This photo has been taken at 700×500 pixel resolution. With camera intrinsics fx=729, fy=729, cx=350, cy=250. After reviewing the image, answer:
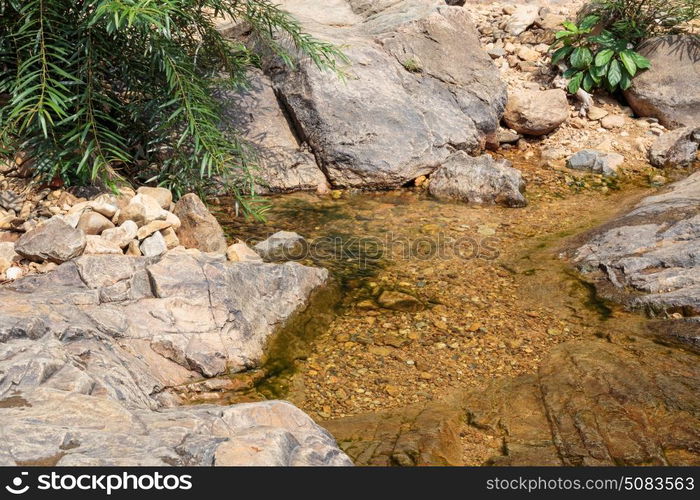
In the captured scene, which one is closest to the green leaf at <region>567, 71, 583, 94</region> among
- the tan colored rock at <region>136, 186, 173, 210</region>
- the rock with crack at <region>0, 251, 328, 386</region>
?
the tan colored rock at <region>136, 186, 173, 210</region>

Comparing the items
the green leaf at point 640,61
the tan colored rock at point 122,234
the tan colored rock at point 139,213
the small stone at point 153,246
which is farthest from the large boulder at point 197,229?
the green leaf at point 640,61

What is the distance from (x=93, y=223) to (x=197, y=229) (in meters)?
0.73

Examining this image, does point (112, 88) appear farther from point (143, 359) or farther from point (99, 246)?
point (143, 359)

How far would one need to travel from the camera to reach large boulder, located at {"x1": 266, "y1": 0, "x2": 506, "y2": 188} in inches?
278

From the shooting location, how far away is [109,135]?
17.1 feet

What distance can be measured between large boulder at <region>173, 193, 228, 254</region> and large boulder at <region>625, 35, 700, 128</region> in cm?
578

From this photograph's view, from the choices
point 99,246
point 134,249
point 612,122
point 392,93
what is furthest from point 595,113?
point 99,246

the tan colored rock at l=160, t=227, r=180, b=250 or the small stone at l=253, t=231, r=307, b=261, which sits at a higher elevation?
the tan colored rock at l=160, t=227, r=180, b=250

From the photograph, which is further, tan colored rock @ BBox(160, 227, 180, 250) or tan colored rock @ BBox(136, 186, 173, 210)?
tan colored rock @ BBox(136, 186, 173, 210)

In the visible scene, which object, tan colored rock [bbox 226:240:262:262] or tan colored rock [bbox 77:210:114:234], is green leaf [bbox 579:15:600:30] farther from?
tan colored rock [bbox 77:210:114:234]

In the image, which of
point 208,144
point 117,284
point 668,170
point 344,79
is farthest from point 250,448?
point 668,170

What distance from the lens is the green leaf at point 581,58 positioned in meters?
8.71

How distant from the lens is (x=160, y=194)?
5.38 m
